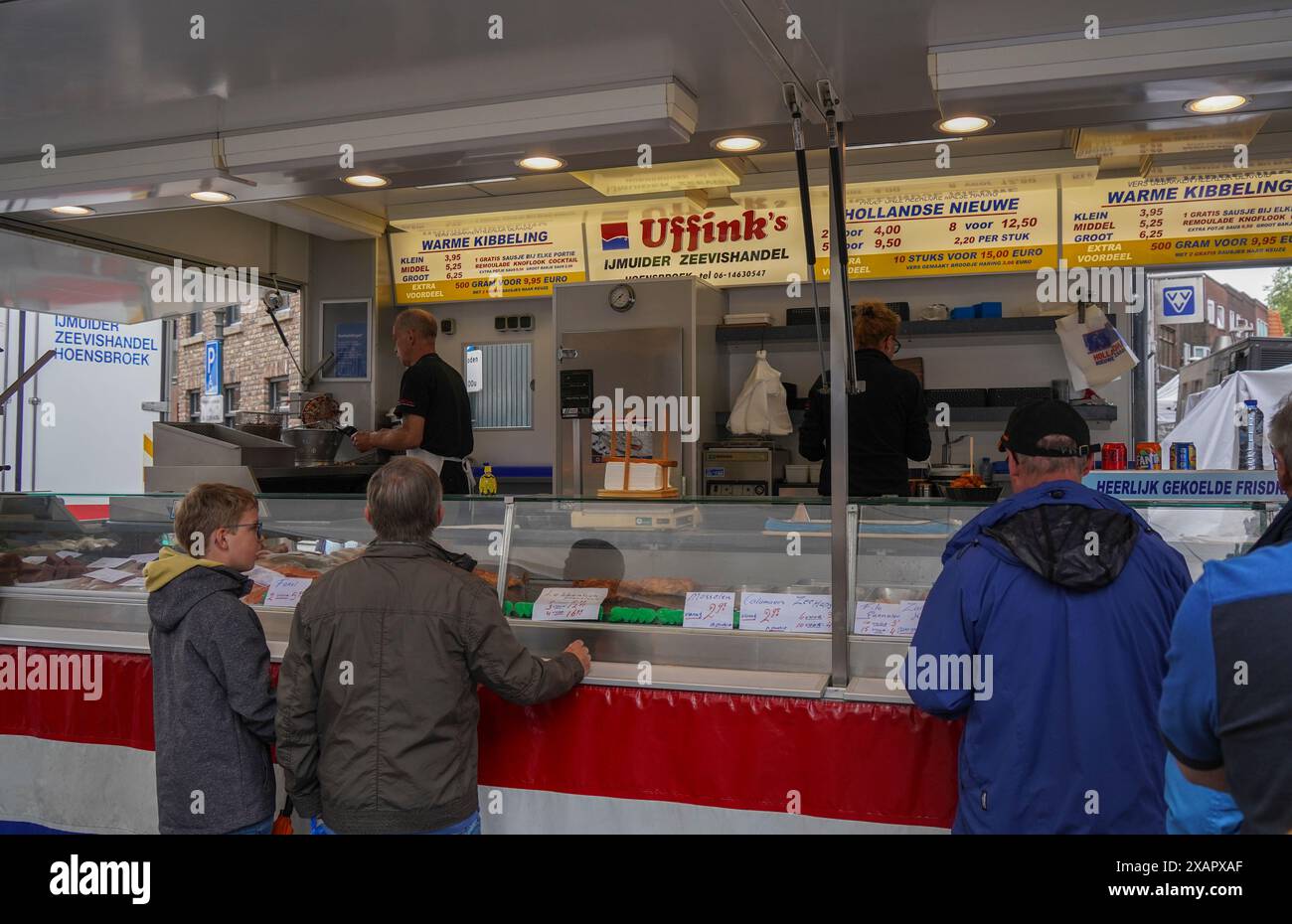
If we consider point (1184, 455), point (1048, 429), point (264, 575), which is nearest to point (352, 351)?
point (264, 575)

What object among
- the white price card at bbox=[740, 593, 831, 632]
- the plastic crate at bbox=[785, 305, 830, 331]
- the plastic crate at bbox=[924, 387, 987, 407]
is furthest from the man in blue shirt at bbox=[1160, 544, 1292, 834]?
the plastic crate at bbox=[785, 305, 830, 331]

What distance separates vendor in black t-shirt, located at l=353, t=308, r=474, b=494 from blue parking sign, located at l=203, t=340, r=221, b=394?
514 cm

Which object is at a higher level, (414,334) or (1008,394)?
(414,334)

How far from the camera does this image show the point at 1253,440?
21.5 feet

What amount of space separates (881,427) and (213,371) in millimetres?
7466

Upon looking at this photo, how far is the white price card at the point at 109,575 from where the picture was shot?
3.85 metres

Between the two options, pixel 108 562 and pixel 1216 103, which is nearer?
pixel 1216 103

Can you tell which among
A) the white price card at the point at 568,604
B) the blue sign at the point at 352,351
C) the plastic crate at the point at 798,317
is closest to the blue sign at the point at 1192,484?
the white price card at the point at 568,604

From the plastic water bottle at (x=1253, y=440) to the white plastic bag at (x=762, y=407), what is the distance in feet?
9.03

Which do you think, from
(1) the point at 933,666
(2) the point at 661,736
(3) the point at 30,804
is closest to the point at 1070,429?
(1) the point at 933,666

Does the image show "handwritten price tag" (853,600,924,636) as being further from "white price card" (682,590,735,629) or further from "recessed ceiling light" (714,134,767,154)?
"recessed ceiling light" (714,134,767,154)

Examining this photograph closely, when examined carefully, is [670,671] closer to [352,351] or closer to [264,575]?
[264,575]

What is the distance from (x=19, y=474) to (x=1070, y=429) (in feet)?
24.1

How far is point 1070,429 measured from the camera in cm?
224
